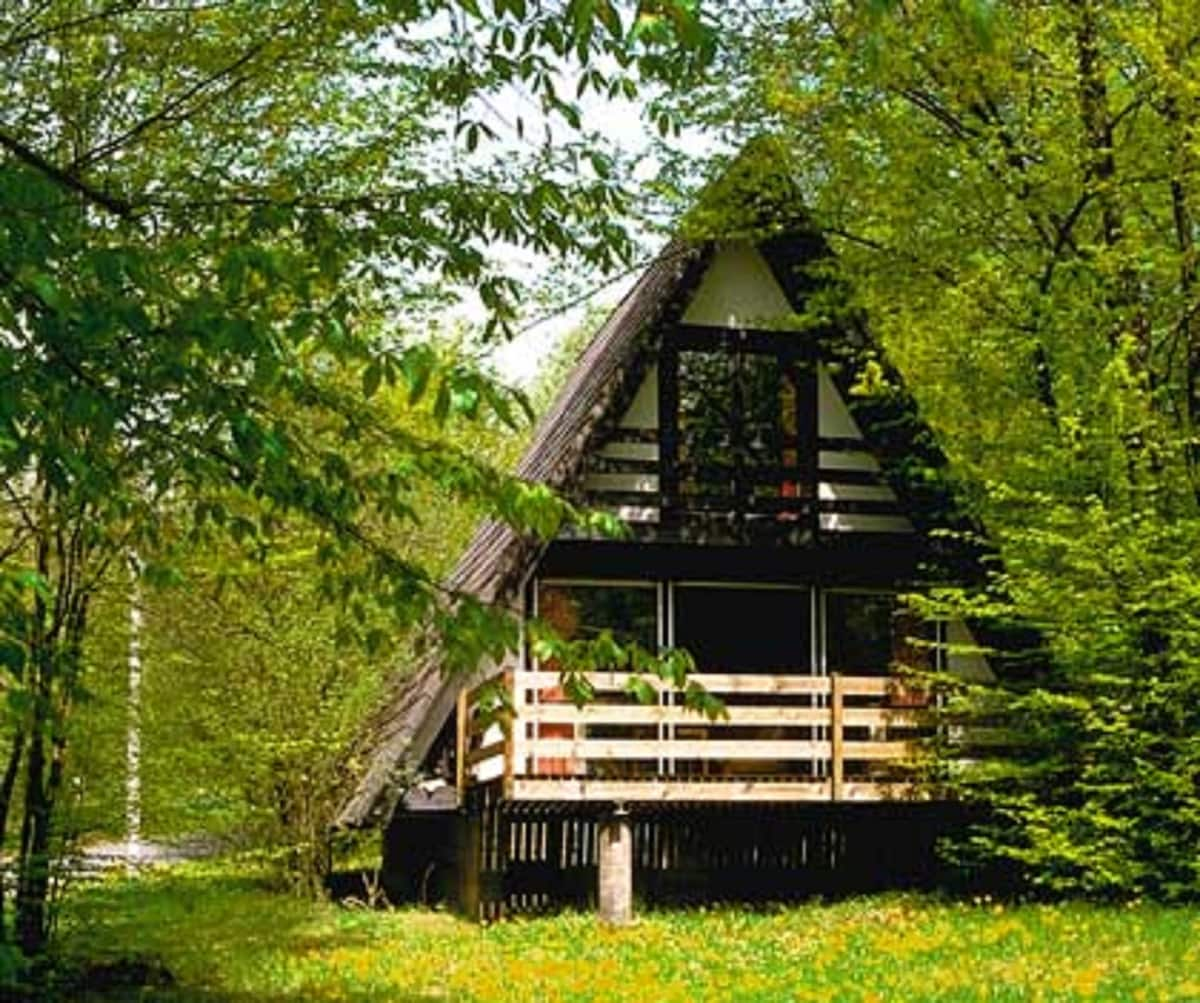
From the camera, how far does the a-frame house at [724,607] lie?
46.5 ft

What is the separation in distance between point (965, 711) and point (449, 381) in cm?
1148

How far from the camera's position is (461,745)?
48.0ft

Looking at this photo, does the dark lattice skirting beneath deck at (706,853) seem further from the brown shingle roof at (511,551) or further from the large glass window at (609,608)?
the large glass window at (609,608)

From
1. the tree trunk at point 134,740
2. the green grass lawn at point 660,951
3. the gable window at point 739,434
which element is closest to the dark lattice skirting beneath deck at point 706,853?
the green grass lawn at point 660,951

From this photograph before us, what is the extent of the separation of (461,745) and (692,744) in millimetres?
2135

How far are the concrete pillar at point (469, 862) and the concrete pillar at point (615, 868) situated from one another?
4.45ft

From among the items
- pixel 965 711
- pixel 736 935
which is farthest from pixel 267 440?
pixel 965 711

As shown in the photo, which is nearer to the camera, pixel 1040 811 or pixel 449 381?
pixel 449 381

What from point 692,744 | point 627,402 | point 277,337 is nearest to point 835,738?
point 692,744

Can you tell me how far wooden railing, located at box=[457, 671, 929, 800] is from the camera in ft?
44.0

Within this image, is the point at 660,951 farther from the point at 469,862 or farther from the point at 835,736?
the point at 469,862

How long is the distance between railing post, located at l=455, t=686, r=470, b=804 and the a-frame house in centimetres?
3

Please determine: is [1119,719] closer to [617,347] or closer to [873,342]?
[873,342]

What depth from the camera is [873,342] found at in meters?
15.5
